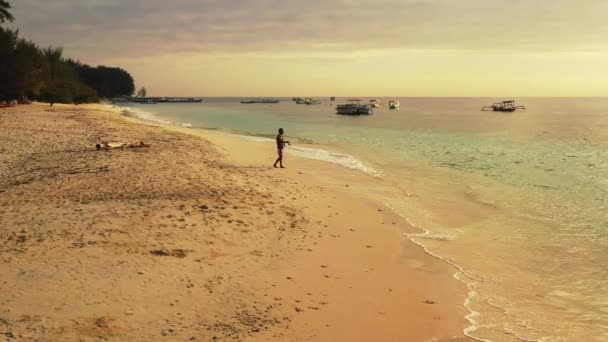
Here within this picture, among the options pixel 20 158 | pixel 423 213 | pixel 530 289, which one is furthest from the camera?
pixel 20 158

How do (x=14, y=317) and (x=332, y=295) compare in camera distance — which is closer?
(x=14, y=317)

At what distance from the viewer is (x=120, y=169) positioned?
52.2 feet

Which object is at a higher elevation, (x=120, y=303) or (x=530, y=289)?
(x=120, y=303)

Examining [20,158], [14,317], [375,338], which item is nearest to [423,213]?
[375,338]

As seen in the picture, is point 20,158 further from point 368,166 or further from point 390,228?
point 368,166

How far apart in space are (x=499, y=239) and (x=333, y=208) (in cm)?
490

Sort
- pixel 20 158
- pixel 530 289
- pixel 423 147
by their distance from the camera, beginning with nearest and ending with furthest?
pixel 530 289 < pixel 20 158 < pixel 423 147

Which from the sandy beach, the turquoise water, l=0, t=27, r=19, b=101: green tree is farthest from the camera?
l=0, t=27, r=19, b=101: green tree

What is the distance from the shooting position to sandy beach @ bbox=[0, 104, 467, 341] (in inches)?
259

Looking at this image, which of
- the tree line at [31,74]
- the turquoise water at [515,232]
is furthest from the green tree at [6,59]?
the turquoise water at [515,232]

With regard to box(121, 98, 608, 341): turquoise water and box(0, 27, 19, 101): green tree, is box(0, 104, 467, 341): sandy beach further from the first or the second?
box(0, 27, 19, 101): green tree

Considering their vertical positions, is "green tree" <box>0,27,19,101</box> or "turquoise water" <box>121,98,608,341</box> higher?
"green tree" <box>0,27,19,101</box>

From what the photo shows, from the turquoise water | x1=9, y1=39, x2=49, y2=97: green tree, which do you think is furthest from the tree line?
the turquoise water

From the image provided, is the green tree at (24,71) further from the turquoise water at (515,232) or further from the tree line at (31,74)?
the turquoise water at (515,232)
